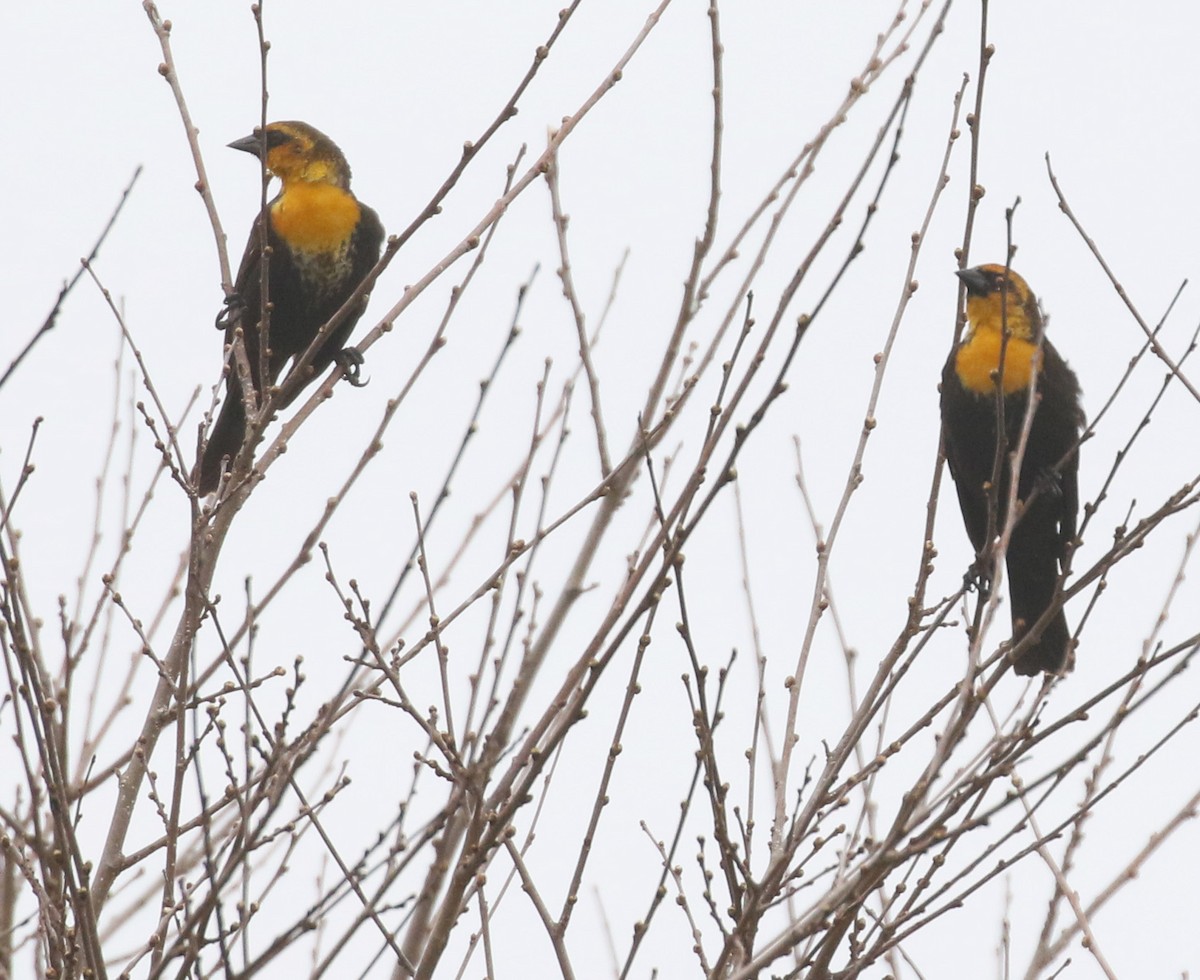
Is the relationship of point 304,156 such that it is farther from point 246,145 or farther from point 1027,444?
point 1027,444

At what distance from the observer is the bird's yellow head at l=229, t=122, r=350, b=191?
5.63m

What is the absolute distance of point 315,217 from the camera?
5.41 meters

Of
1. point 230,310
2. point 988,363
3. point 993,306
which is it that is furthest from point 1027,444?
Answer: point 230,310

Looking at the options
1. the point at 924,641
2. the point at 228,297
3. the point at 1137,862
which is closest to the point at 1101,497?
the point at 924,641

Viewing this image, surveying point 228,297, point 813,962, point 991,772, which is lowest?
point 813,962

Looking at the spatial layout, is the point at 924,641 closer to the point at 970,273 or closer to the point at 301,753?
the point at 301,753

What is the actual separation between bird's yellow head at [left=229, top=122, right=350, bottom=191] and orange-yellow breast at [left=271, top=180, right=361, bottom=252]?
0.07 meters

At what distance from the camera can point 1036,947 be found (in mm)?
2855

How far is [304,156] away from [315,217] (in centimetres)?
37

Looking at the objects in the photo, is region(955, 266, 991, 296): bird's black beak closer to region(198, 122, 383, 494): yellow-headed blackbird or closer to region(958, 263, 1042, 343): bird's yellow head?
region(958, 263, 1042, 343): bird's yellow head

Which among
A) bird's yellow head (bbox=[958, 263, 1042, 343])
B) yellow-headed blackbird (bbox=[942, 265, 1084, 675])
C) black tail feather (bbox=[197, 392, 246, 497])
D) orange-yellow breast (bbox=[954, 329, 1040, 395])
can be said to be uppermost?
Result: black tail feather (bbox=[197, 392, 246, 497])

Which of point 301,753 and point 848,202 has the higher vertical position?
point 848,202

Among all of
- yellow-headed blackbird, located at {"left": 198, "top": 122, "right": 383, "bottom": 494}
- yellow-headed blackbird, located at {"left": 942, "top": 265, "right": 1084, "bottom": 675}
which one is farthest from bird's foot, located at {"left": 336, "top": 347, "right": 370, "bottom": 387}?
yellow-headed blackbird, located at {"left": 942, "top": 265, "right": 1084, "bottom": 675}

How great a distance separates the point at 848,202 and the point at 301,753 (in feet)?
4.07
